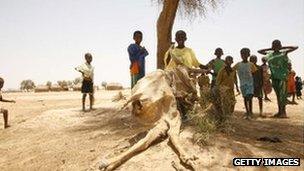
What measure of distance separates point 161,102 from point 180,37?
1.62 m

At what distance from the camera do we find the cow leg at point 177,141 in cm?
491

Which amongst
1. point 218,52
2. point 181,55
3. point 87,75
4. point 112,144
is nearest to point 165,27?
point 218,52

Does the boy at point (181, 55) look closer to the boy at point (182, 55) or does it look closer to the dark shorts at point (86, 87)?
the boy at point (182, 55)

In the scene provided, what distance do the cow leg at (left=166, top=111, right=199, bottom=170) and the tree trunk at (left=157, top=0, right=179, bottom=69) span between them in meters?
4.95

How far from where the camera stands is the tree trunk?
1084 cm

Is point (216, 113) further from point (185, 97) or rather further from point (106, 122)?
point (106, 122)

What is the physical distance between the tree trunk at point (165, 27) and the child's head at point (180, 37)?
3.54 m

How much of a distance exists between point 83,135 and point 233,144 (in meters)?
2.88

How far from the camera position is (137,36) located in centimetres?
874

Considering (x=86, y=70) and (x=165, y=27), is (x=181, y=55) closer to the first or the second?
(x=165, y=27)

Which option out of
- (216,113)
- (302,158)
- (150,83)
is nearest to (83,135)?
(150,83)

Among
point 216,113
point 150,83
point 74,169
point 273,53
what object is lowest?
point 74,169

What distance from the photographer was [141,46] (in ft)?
29.0

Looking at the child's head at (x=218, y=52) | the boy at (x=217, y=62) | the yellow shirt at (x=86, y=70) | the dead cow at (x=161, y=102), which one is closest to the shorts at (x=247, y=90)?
the boy at (x=217, y=62)
